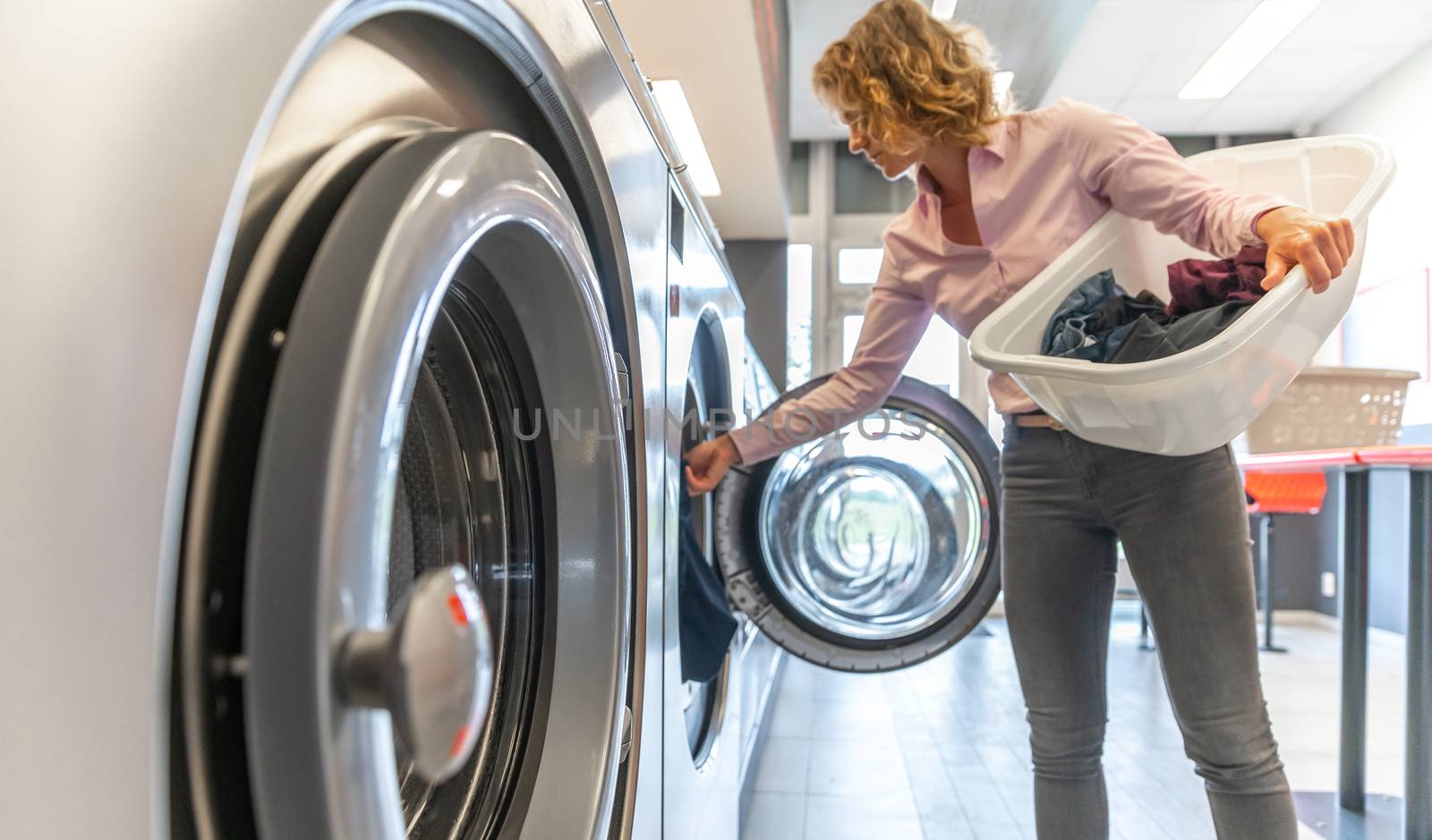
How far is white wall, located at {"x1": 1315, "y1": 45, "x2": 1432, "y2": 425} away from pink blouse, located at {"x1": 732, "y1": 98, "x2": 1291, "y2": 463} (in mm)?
3752

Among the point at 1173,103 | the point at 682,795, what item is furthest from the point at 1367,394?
the point at 1173,103

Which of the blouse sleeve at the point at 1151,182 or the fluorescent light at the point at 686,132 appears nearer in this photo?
the blouse sleeve at the point at 1151,182

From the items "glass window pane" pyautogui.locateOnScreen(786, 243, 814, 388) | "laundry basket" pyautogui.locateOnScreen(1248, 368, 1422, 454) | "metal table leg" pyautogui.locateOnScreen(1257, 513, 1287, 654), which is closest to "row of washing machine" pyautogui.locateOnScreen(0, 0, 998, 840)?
"laundry basket" pyautogui.locateOnScreen(1248, 368, 1422, 454)

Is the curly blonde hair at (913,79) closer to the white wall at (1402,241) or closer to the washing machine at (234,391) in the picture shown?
the washing machine at (234,391)

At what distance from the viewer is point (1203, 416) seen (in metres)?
0.95

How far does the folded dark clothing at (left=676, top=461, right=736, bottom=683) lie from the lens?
1201 millimetres

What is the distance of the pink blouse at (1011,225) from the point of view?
3.42ft

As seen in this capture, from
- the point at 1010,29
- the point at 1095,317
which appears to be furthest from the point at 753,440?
the point at 1010,29

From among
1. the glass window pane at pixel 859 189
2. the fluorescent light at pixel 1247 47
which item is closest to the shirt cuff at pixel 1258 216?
the fluorescent light at pixel 1247 47

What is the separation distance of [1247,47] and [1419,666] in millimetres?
3201

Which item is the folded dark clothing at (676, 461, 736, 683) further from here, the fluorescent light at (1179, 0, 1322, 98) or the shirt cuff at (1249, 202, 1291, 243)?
the fluorescent light at (1179, 0, 1322, 98)

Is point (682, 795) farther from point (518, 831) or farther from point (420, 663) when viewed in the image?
point (420, 663)

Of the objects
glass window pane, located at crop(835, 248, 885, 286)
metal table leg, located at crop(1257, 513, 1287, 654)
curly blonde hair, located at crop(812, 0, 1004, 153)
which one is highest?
glass window pane, located at crop(835, 248, 885, 286)

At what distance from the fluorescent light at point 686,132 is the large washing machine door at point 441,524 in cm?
125
